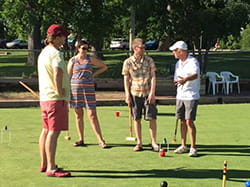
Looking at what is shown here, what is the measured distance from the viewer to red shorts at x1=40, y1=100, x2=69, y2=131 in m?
5.64

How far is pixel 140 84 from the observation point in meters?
7.25

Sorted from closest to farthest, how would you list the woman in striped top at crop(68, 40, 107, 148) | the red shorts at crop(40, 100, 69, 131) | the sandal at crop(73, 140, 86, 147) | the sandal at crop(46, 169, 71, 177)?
the red shorts at crop(40, 100, 69, 131) < the sandal at crop(46, 169, 71, 177) < the woman in striped top at crop(68, 40, 107, 148) < the sandal at crop(73, 140, 86, 147)

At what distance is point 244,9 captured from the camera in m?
17.4

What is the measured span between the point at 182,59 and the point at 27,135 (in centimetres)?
324

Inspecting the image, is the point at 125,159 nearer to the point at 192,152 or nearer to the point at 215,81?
the point at 192,152

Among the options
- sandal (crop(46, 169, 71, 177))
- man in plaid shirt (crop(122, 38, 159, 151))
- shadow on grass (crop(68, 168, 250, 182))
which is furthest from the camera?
man in plaid shirt (crop(122, 38, 159, 151))

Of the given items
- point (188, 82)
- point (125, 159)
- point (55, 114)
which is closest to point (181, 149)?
point (125, 159)

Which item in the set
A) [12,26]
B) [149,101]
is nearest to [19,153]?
[149,101]

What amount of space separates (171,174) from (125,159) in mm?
956

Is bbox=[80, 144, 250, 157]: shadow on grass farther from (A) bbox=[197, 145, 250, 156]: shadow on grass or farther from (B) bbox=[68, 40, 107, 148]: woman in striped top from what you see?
(B) bbox=[68, 40, 107, 148]: woman in striped top

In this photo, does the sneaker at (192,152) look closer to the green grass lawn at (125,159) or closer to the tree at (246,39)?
the green grass lawn at (125,159)

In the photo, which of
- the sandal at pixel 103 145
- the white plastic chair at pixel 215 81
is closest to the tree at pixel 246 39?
the white plastic chair at pixel 215 81

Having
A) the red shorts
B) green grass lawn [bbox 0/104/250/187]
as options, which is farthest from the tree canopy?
the red shorts

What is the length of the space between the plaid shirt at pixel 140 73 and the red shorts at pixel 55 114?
5.75 ft
